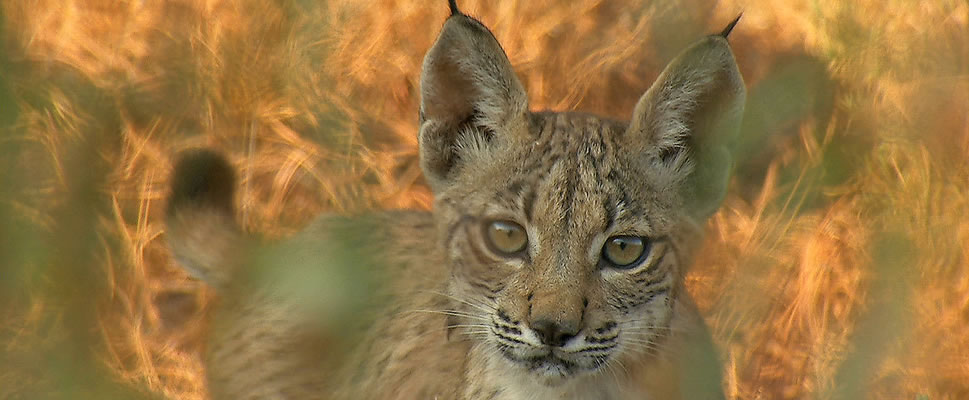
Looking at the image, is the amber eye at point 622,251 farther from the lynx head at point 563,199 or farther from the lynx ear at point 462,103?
the lynx ear at point 462,103

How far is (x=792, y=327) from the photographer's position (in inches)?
205

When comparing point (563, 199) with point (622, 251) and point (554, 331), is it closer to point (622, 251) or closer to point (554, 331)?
point (622, 251)

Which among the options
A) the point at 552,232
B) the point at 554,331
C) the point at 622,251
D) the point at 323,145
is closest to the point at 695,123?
the point at 622,251

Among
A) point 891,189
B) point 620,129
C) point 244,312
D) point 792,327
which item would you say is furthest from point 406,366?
point 891,189

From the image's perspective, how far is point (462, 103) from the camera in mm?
3301

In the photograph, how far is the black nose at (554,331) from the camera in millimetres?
2846

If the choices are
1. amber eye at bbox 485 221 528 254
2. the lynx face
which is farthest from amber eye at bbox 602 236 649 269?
amber eye at bbox 485 221 528 254

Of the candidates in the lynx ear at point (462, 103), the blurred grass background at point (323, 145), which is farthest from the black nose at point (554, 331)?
the lynx ear at point (462, 103)

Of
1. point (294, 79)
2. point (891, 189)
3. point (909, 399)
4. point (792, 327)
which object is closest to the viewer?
point (294, 79)

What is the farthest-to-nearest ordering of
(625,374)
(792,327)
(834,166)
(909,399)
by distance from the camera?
(792,327)
(625,374)
(909,399)
(834,166)

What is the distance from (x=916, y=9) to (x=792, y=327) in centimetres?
290

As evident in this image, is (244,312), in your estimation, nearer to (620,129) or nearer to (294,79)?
(620,129)

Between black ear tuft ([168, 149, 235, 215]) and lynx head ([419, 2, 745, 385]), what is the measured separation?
0.63 metres

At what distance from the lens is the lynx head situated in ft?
9.52
